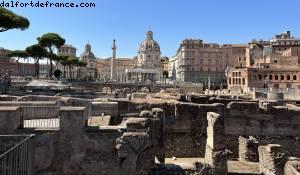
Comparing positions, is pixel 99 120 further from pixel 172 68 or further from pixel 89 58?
pixel 89 58

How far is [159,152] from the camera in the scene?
11.2m

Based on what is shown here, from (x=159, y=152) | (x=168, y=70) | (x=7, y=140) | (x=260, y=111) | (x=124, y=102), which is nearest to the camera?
(x=7, y=140)

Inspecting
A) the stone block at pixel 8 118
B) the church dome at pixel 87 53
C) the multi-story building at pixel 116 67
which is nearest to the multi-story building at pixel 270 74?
the stone block at pixel 8 118

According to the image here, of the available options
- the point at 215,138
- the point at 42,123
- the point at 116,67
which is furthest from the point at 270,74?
the point at 116,67

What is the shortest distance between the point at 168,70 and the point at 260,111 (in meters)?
140

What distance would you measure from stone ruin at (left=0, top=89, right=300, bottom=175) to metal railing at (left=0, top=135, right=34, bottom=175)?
10.8 inches

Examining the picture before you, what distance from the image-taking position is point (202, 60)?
368 feet

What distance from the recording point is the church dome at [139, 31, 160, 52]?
14688cm

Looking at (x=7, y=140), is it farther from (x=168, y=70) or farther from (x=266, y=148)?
(x=168, y=70)

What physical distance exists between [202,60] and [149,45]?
1560 inches

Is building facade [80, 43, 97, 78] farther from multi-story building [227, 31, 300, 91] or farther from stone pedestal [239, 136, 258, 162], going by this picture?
stone pedestal [239, 136, 258, 162]

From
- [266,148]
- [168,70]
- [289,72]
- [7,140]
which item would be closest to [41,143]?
[7,140]

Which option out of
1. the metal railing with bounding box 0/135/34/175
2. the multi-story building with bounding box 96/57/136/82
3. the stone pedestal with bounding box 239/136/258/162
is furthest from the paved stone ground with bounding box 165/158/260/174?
the multi-story building with bounding box 96/57/136/82

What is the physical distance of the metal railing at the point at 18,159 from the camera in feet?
22.4
